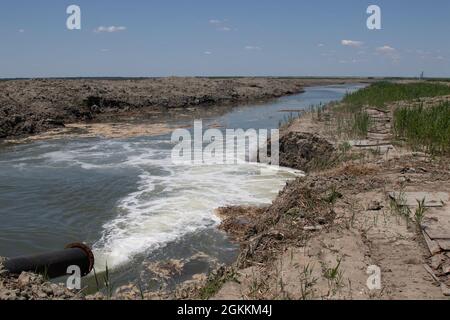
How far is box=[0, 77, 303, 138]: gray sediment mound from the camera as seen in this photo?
21.9 metres

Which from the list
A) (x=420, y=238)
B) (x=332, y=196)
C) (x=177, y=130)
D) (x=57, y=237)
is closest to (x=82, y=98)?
(x=177, y=130)

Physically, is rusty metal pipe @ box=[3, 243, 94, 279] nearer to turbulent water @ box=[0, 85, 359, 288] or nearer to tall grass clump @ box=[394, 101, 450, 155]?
turbulent water @ box=[0, 85, 359, 288]

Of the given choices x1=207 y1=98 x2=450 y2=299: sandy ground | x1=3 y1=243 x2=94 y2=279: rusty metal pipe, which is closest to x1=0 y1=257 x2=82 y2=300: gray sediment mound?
x1=3 y1=243 x2=94 y2=279: rusty metal pipe

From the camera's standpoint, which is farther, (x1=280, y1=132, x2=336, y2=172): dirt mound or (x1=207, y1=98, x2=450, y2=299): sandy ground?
(x1=280, y1=132, x2=336, y2=172): dirt mound

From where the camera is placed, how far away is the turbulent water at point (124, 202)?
7297 millimetres

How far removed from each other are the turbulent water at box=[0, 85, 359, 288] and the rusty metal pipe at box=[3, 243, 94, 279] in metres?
0.68

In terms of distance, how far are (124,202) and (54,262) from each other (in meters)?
4.87

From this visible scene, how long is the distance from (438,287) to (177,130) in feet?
61.6

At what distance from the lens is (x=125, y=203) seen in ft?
32.4

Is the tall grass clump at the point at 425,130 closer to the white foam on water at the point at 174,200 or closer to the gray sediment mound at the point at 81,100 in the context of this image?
the white foam on water at the point at 174,200

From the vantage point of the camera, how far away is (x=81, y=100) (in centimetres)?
2789

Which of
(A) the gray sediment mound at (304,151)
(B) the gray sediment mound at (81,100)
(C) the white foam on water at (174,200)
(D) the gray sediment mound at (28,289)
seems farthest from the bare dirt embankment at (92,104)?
(D) the gray sediment mound at (28,289)

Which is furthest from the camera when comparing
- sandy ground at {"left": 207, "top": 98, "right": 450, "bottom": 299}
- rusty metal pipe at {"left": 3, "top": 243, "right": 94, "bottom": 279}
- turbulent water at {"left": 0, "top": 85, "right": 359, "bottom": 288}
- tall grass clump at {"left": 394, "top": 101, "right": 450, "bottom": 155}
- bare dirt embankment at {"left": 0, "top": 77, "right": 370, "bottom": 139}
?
bare dirt embankment at {"left": 0, "top": 77, "right": 370, "bottom": 139}

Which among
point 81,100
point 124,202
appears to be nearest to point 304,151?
point 124,202
